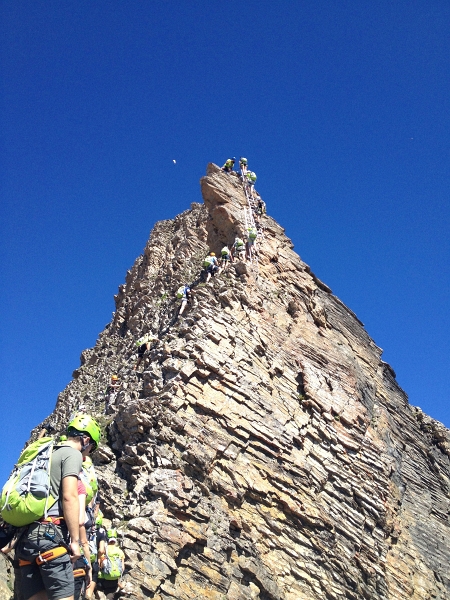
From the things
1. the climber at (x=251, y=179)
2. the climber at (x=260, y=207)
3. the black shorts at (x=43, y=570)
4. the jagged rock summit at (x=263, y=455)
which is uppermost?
the climber at (x=251, y=179)

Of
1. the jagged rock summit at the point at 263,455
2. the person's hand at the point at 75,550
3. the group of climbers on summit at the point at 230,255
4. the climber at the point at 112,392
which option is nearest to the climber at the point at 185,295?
the group of climbers on summit at the point at 230,255

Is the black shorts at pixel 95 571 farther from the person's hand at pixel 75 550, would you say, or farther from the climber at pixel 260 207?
the climber at pixel 260 207

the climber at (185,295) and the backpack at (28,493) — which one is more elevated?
the climber at (185,295)

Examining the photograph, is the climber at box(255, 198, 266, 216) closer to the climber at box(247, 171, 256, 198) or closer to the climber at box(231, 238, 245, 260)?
the climber at box(247, 171, 256, 198)

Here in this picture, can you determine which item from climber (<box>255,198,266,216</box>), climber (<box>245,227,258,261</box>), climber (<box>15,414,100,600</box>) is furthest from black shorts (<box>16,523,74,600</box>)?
climber (<box>255,198,266,216</box>)

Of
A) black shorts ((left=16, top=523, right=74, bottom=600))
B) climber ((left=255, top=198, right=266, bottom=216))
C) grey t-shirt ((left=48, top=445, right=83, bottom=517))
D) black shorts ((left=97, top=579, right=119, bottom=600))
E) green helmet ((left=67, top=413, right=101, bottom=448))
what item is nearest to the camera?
black shorts ((left=16, top=523, right=74, bottom=600))

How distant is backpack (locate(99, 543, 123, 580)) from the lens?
38.4 ft

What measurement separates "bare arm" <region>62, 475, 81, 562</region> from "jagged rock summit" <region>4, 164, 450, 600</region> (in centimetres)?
675

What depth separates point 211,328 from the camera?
20453 millimetres

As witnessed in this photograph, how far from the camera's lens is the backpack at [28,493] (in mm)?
6211

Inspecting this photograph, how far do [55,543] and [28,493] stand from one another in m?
0.71

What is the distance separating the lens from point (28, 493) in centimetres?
627

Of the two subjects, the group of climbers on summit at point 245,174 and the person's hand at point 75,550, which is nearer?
the person's hand at point 75,550

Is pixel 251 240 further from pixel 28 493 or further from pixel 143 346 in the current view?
pixel 28 493
